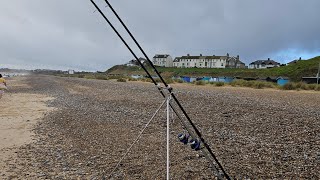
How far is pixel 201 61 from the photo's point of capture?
13775 cm

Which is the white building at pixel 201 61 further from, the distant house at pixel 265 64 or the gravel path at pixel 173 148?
the gravel path at pixel 173 148

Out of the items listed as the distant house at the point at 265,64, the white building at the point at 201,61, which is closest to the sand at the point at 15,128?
the white building at the point at 201,61

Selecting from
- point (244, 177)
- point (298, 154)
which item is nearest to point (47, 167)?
point (244, 177)

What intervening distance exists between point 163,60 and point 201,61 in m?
19.8

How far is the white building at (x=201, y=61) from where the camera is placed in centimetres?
13212

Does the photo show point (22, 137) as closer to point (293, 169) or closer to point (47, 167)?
point (47, 167)

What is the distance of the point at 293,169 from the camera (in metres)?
7.14

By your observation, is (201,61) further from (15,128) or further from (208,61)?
(15,128)

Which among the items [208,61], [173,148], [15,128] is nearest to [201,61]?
[208,61]

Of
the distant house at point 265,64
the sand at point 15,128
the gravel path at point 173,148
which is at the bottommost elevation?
the sand at point 15,128

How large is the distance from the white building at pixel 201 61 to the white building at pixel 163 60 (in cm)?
415

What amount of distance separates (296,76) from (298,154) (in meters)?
63.3

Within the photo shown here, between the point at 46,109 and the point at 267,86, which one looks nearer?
the point at 46,109

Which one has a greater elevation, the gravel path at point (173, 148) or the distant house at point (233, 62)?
the distant house at point (233, 62)
